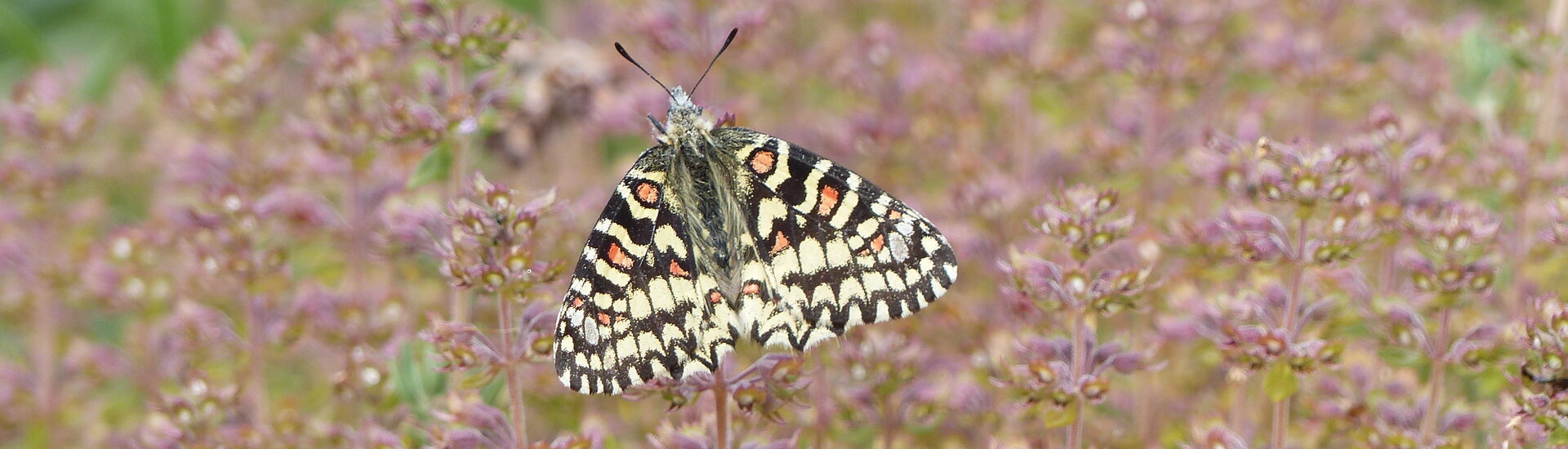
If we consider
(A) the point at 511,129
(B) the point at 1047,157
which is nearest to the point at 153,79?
(A) the point at 511,129

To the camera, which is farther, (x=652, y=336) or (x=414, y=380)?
(x=414, y=380)

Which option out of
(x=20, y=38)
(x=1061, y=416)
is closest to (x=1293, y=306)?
(x=1061, y=416)

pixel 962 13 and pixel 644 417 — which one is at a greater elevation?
pixel 962 13

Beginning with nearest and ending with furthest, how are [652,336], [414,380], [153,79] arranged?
[652,336] < [414,380] < [153,79]

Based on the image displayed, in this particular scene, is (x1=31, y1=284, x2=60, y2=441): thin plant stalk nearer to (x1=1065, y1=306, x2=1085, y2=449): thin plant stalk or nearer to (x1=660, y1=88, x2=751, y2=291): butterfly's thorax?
(x1=660, y1=88, x2=751, y2=291): butterfly's thorax

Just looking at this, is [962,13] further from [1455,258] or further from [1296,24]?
[1455,258]

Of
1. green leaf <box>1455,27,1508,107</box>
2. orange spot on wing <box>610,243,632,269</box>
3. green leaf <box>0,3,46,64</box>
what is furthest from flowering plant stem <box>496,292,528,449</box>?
green leaf <box>0,3,46,64</box>

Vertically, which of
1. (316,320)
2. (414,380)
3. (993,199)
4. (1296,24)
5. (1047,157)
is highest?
(1296,24)

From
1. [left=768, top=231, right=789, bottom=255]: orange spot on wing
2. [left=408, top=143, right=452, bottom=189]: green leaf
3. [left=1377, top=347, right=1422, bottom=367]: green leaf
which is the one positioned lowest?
[left=1377, top=347, right=1422, bottom=367]: green leaf
